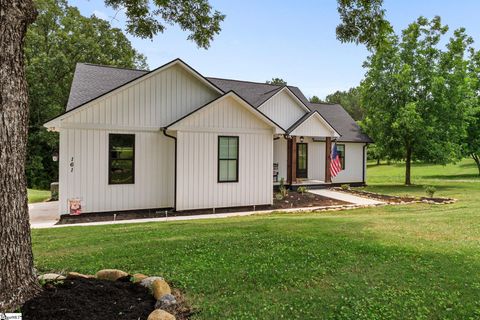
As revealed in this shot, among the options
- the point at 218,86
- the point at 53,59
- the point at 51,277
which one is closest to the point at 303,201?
the point at 218,86

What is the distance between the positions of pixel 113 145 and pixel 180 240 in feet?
19.6

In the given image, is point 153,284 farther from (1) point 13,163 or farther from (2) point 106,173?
(2) point 106,173

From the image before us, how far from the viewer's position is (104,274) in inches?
167

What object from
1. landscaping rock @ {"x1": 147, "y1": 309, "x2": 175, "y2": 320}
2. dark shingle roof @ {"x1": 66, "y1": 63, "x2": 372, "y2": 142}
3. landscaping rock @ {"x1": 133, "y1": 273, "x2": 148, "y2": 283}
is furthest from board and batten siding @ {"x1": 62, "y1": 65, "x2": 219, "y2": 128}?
landscaping rock @ {"x1": 147, "y1": 309, "x2": 175, "y2": 320}

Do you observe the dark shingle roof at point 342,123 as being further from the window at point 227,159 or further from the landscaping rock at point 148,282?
the landscaping rock at point 148,282

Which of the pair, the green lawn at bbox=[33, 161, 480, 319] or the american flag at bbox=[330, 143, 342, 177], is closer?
the green lawn at bbox=[33, 161, 480, 319]

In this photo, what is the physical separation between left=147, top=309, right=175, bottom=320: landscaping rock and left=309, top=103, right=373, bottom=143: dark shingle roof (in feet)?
60.7

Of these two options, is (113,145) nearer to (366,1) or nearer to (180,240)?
(180,240)

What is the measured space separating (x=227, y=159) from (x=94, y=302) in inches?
353

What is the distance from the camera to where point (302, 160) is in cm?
1983

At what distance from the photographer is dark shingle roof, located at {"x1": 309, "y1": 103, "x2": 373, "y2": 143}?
2089 centimetres

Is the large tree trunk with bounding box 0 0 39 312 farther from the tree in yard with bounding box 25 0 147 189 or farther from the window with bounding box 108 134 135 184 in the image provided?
the tree in yard with bounding box 25 0 147 189

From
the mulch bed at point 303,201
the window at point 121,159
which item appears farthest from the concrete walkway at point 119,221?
the window at point 121,159

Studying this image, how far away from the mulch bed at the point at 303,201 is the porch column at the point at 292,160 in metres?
2.27
